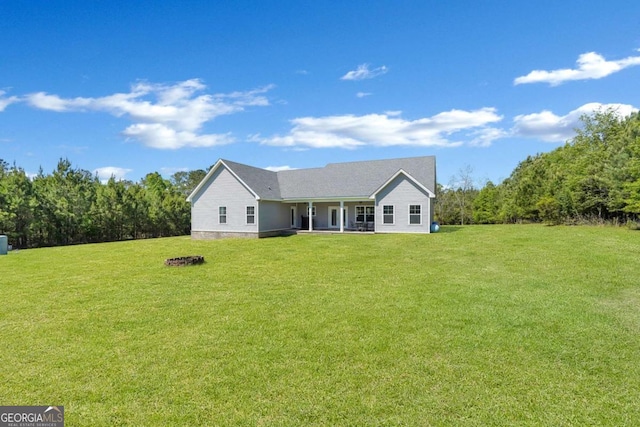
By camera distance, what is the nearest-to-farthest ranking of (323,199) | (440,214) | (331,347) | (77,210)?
(331,347) < (323,199) < (77,210) < (440,214)

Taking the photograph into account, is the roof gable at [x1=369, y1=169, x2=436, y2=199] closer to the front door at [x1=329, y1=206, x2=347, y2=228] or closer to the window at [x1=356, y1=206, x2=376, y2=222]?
the window at [x1=356, y1=206, x2=376, y2=222]

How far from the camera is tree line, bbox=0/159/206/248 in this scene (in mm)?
23078

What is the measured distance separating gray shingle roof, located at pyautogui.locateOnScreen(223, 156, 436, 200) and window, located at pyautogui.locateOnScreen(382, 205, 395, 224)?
1533 mm

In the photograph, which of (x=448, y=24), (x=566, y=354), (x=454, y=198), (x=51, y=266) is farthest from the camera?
(x=454, y=198)

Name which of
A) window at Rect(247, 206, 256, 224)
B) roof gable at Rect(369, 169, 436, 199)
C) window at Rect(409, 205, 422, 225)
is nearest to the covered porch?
roof gable at Rect(369, 169, 436, 199)

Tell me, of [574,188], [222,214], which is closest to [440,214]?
[574,188]

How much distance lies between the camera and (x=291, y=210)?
25859 mm

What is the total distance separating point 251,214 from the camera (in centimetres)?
2236

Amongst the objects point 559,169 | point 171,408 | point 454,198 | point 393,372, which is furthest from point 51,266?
point 454,198

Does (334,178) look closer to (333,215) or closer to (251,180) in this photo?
(333,215)

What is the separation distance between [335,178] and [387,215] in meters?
5.92

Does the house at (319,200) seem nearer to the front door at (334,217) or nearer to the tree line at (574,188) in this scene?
the front door at (334,217)

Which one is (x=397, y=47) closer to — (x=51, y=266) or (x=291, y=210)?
(x=291, y=210)

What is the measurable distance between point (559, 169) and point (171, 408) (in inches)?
A: 1382
